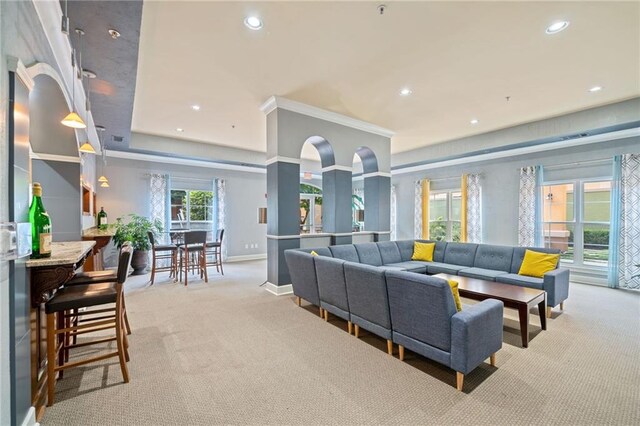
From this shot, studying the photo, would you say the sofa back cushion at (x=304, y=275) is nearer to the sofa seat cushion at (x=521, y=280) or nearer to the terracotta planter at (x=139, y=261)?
the sofa seat cushion at (x=521, y=280)

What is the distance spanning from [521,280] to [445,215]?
426 centimetres

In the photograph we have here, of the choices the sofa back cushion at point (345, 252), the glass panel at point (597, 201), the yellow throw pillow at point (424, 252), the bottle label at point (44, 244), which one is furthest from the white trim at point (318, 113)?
the glass panel at point (597, 201)

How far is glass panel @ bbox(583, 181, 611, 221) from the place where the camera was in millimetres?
5371

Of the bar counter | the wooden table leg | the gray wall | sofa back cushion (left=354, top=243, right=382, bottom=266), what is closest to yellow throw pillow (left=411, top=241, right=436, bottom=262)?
sofa back cushion (left=354, top=243, right=382, bottom=266)

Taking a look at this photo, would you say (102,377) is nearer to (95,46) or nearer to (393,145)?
(95,46)

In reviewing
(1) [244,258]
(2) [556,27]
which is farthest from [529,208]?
(1) [244,258]

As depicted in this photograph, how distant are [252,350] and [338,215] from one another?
3043 mm

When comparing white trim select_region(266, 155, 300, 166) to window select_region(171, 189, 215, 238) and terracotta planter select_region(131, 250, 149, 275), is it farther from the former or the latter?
window select_region(171, 189, 215, 238)

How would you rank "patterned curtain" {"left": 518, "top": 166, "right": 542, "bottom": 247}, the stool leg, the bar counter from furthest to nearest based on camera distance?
1. "patterned curtain" {"left": 518, "top": 166, "right": 542, "bottom": 247}
2. the stool leg
3. the bar counter

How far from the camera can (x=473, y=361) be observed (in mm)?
2088

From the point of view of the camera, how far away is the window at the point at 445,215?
7738 millimetres

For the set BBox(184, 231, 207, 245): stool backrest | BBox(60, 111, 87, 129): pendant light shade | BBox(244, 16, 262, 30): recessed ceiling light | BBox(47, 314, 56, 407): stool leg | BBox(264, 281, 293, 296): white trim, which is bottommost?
BBox(264, 281, 293, 296): white trim

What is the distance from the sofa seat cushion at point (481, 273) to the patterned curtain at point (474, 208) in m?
2.66

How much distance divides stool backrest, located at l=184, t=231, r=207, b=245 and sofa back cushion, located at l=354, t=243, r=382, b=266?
2.96 meters
